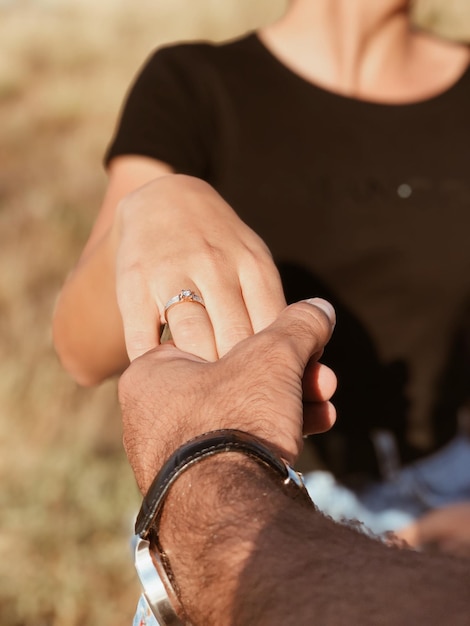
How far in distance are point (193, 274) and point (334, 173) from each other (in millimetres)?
608

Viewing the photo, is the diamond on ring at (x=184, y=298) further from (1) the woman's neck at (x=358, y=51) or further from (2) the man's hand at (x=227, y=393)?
(1) the woman's neck at (x=358, y=51)

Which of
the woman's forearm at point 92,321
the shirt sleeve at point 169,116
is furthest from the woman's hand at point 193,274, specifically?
the shirt sleeve at point 169,116

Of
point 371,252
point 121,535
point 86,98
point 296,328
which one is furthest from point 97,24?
A: point 296,328

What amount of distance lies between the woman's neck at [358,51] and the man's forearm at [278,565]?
1003 millimetres

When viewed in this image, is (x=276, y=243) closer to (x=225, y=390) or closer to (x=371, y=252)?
(x=371, y=252)

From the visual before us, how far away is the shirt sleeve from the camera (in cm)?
120

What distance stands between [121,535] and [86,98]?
→ 4559 mm

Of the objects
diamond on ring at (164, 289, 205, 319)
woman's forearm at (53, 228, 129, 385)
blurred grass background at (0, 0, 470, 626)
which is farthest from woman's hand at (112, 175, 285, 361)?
blurred grass background at (0, 0, 470, 626)

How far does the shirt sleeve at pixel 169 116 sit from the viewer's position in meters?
1.20

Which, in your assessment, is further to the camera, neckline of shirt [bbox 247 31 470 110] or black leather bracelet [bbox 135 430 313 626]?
neckline of shirt [bbox 247 31 470 110]

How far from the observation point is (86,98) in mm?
5898

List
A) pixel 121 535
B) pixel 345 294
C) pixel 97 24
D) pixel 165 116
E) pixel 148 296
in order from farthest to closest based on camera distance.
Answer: pixel 97 24, pixel 121 535, pixel 345 294, pixel 165 116, pixel 148 296

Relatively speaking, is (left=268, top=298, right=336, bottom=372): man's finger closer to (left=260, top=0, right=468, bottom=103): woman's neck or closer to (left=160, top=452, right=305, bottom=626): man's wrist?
(left=160, top=452, right=305, bottom=626): man's wrist

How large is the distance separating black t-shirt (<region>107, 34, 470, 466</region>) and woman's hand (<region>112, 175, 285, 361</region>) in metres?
0.44
